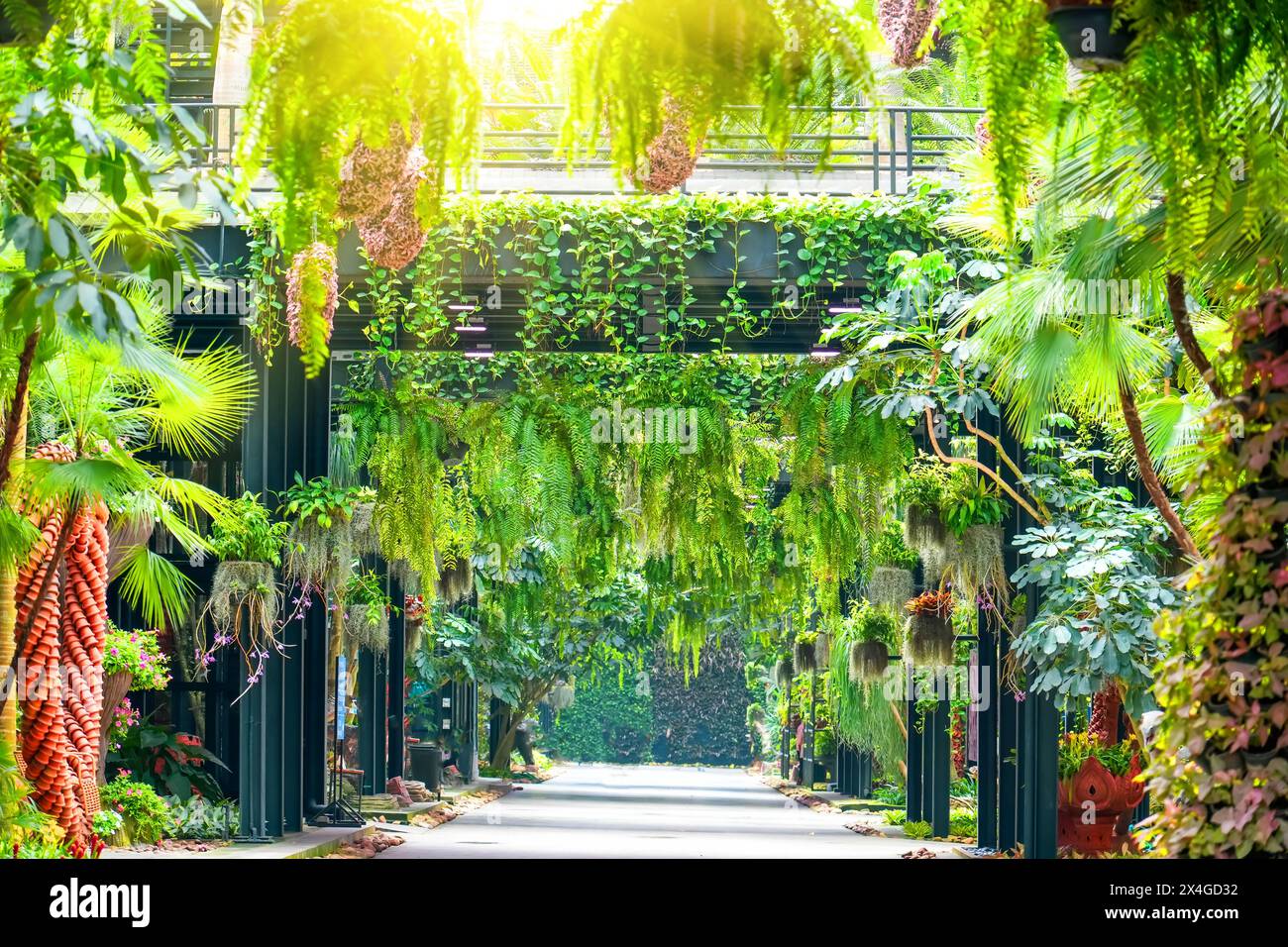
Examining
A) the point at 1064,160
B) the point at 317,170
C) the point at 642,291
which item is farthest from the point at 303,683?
the point at 317,170

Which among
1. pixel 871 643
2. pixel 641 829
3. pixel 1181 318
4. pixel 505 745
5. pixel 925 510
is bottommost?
pixel 505 745

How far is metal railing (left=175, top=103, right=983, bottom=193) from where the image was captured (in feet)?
7.07

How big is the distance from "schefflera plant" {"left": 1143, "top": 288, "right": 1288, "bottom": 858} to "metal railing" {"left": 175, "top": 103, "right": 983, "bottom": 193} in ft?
3.03

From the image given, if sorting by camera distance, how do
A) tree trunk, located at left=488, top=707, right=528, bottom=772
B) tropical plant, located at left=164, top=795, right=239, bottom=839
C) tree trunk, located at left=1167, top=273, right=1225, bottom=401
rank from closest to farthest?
tree trunk, located at left=1167, top=273, right=1225, bottom=401 < tropical plant, located at left=164, top=795, right=239, bottom=839 < tree trunk, located at left=488, top=707, right=528, bottom=772

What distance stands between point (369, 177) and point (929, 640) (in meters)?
8.81

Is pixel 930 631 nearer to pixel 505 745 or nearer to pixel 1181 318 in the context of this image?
pixel 1181 318

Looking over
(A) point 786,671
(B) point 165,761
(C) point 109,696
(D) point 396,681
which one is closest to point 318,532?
(C) point 109,696

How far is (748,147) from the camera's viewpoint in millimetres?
12695

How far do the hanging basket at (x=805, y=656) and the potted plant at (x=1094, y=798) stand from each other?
22.3 ft

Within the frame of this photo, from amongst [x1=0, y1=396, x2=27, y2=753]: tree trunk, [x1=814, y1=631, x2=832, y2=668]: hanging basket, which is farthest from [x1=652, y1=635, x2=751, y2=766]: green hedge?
[x1=0, y1=396, x2=27, y2=753]: tree trunk

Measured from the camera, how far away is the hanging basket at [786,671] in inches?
798

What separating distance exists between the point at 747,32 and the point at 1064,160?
2297mm

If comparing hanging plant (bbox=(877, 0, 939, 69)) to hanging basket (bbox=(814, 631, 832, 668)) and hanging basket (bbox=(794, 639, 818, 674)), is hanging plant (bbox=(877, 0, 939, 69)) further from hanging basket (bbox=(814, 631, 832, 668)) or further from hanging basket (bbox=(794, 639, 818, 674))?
hanging basket (bbox=(794, 639, 818, 674))

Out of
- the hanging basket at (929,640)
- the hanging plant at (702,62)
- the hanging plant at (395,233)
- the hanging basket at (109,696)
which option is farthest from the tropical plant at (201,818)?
the hanging plant at (702,62)
